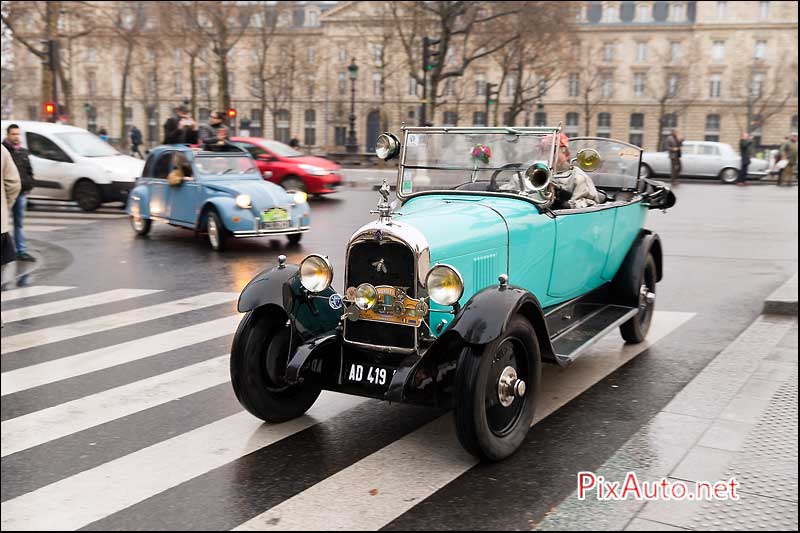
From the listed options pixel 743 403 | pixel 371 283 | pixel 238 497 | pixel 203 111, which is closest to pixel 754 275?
pixel 743 403

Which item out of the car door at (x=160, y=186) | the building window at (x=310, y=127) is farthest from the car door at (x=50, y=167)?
the building window at (x=310, y=127)

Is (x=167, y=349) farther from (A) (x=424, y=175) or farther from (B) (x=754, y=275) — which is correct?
(B) (x=754, y=275)

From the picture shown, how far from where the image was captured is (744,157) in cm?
3100

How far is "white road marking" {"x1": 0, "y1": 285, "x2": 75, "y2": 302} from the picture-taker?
962 centimetres

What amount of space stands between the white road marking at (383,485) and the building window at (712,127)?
83347mm

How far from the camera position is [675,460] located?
468 centimetres

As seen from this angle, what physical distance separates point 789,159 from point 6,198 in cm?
2635

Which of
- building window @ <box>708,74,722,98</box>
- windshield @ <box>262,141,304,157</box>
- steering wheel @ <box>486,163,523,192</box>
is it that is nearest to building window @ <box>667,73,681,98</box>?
building window @ <box>708,74,722,98</box>

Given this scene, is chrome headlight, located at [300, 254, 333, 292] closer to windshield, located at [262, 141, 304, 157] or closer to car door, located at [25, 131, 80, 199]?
car door, located at [25, 131, 80, 199]

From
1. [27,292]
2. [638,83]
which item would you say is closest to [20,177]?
[27,292]

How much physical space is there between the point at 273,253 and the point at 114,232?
13.5 feet

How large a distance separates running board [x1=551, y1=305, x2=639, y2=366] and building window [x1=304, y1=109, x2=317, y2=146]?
272 ft

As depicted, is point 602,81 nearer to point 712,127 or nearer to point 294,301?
point 712,127

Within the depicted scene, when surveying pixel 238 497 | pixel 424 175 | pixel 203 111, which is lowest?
pixel 238 497
